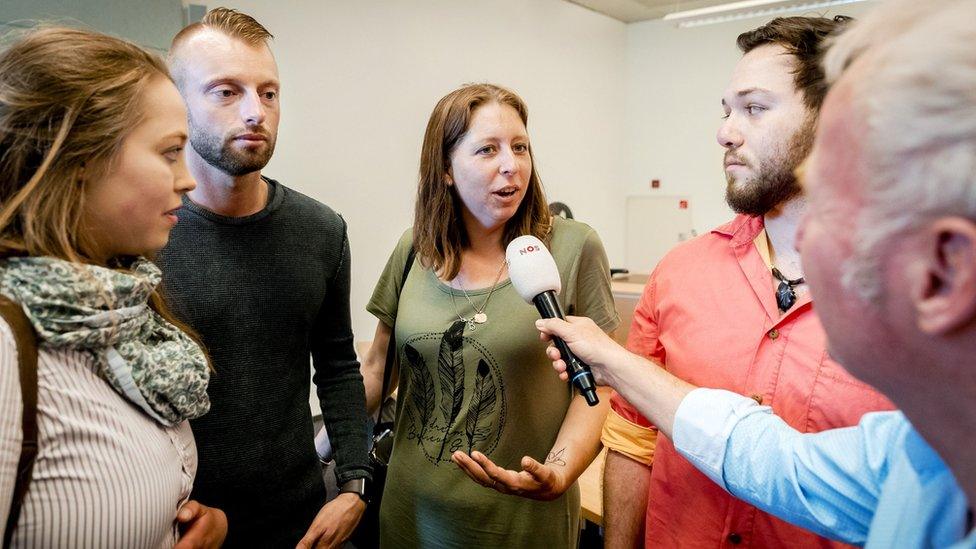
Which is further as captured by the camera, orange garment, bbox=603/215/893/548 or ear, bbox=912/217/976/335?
orange garment, bbox=603/215/893/548

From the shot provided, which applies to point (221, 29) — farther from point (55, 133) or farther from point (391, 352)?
point (391, 352)

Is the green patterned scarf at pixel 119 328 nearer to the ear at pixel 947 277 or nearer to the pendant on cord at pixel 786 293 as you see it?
the ear at pixel 947 277

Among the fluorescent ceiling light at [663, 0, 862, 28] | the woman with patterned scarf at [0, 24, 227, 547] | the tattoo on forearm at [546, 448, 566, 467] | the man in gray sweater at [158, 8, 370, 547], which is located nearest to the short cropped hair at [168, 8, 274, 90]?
the man in gray sweater at [158, 8, 370, 547]

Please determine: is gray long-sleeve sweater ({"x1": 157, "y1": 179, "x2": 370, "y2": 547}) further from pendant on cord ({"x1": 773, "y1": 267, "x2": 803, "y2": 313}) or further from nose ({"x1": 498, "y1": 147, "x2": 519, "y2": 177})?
pendant on cord ({"x1": 773, "y1": 267, "x2": 803, "y2": 313})

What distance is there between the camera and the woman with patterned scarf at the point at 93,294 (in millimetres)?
786

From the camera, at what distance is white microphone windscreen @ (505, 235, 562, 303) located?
1322 millimetres

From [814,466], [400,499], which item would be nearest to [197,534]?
[400,499]

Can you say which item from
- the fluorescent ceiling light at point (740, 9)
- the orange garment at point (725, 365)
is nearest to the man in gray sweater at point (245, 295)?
the orange garment at point (725, 365)

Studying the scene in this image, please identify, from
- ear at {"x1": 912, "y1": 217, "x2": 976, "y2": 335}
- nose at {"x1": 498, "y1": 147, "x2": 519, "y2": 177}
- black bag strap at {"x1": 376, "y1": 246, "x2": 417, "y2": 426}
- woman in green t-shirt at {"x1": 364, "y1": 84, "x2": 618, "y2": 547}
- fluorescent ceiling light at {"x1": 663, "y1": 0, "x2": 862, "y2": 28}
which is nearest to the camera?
ear at {"x1": 912, "y1": 217, "x2": 976, "y2": 335}

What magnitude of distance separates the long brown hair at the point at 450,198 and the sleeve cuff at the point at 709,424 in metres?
0.76

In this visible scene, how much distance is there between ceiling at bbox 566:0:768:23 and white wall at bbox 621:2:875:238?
0.67 ft

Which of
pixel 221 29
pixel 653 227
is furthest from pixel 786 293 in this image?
pixel 653 227

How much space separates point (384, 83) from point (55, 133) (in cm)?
344

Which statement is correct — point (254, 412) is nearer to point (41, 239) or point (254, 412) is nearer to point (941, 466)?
point (41, 239)
